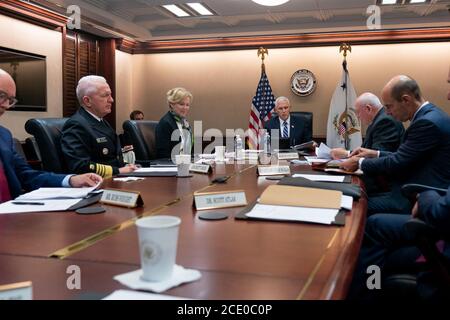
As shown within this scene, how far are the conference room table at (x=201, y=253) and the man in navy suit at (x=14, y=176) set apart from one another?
60 cm

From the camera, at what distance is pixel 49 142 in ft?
9.09

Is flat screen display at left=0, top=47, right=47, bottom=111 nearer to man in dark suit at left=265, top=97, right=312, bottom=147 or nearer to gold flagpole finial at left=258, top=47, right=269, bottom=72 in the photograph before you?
man in dark suit at left=265, top=97, right=312, bottom=147

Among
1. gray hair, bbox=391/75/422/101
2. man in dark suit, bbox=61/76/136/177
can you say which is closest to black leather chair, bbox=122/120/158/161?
man in dark suit, bbox=61/76/136/177

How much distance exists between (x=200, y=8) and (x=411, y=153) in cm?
436

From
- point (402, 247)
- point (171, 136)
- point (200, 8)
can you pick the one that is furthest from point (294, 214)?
point (200, 8)

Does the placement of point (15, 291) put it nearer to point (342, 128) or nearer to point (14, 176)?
point (14, 176)

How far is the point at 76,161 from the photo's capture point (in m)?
2.75

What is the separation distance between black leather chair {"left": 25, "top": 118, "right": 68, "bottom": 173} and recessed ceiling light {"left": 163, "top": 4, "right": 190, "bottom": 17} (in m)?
3.53

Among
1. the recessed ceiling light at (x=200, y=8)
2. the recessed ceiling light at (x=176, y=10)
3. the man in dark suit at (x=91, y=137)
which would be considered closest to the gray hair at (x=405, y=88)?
the man in dark suit at (x=91, y=137)

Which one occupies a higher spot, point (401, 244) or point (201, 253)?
point (201, 253)

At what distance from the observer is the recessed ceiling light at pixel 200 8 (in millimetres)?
5746

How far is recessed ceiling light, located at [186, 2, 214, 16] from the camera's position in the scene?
5.75 meters
